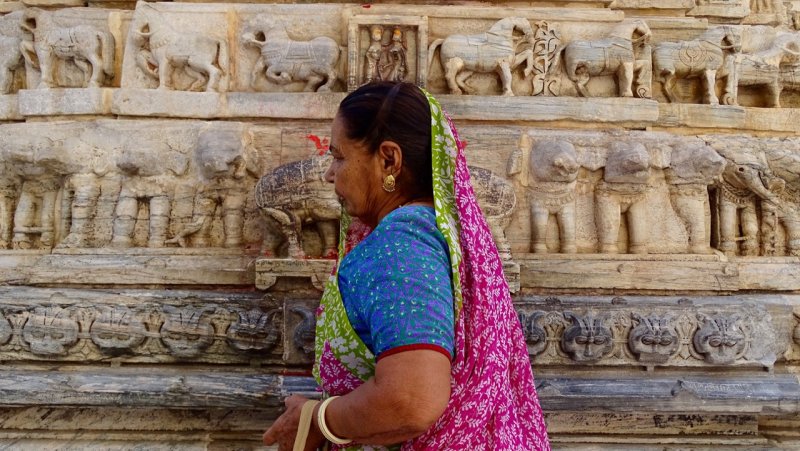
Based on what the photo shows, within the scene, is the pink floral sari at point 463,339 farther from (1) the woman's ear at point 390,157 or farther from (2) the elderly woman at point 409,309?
(1) the woman's ear at point 390,157

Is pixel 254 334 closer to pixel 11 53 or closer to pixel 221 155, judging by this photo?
pixel 221 155

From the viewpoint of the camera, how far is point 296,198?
363cm

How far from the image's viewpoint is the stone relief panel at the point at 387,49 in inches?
163

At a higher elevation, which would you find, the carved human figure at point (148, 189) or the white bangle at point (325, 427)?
the carved human figure at point (148, 189)

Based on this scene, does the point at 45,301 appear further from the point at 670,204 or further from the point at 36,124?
A: the point at 670,204

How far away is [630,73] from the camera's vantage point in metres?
→ 4.25

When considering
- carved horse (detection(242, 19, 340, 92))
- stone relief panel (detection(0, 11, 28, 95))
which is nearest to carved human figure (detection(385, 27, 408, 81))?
carved horse (detection(242, 19, 340, 92))

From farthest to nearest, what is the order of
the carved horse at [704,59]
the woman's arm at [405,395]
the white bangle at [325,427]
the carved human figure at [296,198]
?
the carved horse at [704,59]
the carved human figure at [296,198]
the white bangle at [325,427]
the woman's arm at [405,395]

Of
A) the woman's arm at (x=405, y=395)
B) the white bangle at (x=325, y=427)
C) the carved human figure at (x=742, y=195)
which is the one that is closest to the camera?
the woman's arm at (x=405, y=395)

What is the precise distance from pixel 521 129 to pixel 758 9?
2707mm

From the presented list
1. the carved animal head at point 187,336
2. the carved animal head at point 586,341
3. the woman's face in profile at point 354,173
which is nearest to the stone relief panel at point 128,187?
the carved animal head at point 187,336

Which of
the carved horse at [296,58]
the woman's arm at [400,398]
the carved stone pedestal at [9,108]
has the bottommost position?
the woman's arm at [400,398]

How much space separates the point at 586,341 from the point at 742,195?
5.93 feet

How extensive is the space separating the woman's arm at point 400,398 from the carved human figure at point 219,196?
2.70 meters
